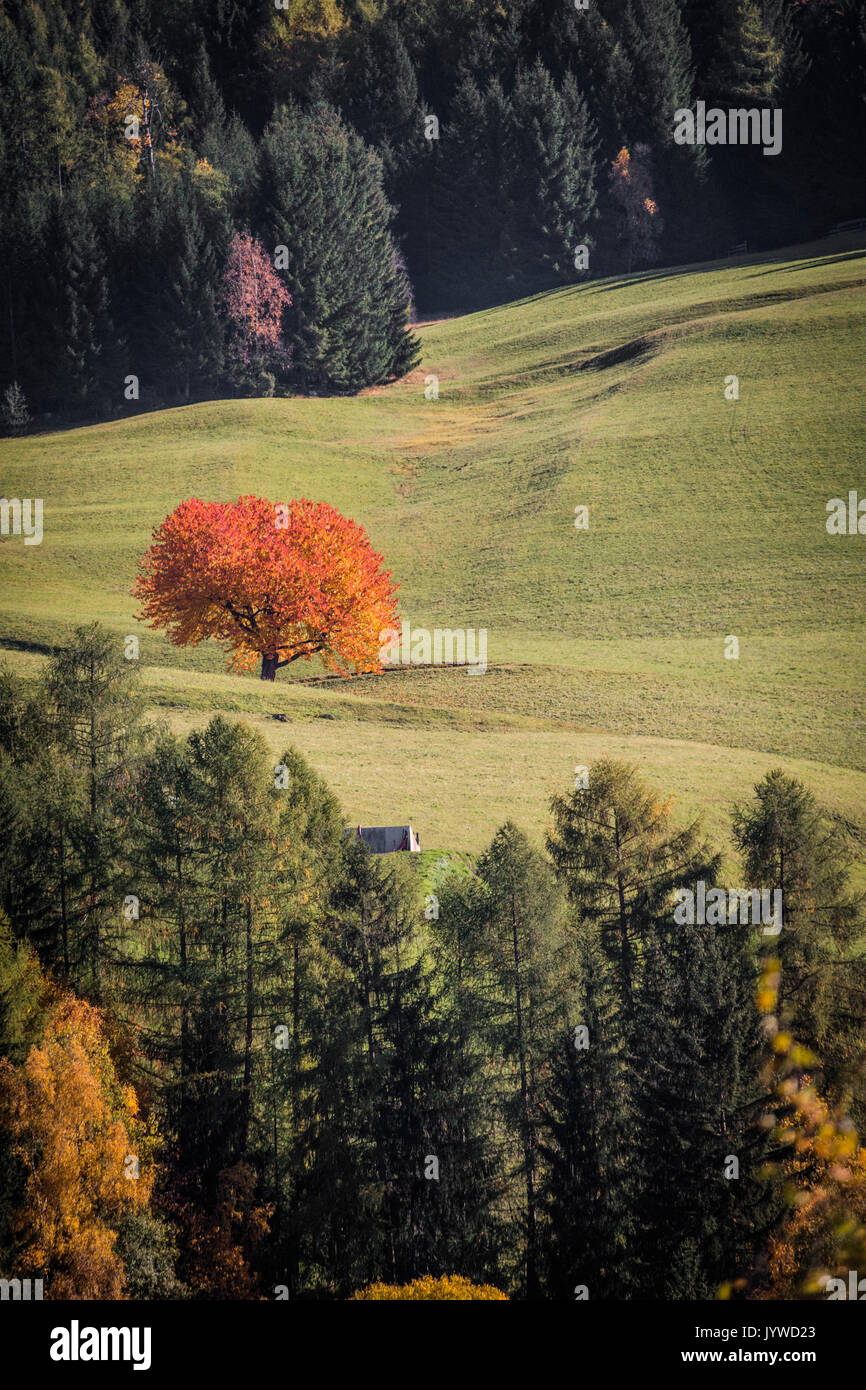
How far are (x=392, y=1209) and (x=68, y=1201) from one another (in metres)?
7.52

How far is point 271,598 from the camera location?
59094 millimetres

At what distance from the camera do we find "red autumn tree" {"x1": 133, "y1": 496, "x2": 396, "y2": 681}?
59156 millimetres

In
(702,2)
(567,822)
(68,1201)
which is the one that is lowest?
(68,1201)

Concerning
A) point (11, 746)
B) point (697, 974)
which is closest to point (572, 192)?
point (11, 746)

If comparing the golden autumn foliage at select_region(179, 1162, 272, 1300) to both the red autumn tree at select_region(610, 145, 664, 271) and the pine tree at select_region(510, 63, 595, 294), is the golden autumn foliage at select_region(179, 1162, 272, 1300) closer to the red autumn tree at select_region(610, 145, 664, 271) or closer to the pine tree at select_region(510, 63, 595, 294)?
the pine tree at select_region(510, 63, 595, 294)

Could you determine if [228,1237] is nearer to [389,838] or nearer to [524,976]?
[524,976]

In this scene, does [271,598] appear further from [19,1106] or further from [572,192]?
[572,192]

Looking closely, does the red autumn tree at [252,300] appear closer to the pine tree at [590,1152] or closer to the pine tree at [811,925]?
the pine tree at [811,925]

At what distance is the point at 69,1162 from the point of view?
2714 centimetres

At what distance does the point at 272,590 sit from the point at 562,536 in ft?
80.9

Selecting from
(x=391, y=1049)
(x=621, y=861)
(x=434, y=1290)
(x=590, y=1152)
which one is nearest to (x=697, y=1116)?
(x=590, y=1152)

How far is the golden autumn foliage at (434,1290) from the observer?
24922 millimetres


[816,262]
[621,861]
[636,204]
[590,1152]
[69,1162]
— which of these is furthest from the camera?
[636,204]

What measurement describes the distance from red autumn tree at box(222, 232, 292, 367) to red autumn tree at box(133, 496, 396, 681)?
39156 millimetres
